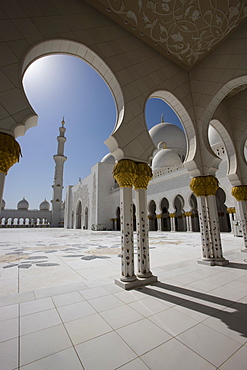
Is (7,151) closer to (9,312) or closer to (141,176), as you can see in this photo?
(9,312)

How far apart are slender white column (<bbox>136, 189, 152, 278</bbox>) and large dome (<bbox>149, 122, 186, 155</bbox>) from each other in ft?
61.3

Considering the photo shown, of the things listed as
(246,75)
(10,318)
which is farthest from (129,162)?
(246,75)

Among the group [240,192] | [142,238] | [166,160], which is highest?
[166,160]

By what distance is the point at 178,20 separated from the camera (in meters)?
3.03

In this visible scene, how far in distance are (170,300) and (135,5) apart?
4.10 metres

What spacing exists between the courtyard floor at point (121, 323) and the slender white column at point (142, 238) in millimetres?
239

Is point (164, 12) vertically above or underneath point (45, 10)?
above

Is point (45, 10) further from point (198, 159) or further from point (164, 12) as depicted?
point (198, 159)

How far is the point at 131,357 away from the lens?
119 cm

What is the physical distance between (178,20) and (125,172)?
2.68 m

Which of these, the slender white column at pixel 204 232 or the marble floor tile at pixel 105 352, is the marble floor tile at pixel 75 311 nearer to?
the marble floor tile at pixel 105 352

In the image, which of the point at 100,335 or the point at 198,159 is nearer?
the point at 100,335

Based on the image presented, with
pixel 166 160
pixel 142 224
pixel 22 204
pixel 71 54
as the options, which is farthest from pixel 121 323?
pixel 22 204

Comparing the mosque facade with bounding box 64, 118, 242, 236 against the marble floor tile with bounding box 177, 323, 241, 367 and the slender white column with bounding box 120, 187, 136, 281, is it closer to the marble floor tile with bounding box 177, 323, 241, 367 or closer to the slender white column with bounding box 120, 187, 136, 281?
the slender white column with bounding box 120, 187, 136, 281
